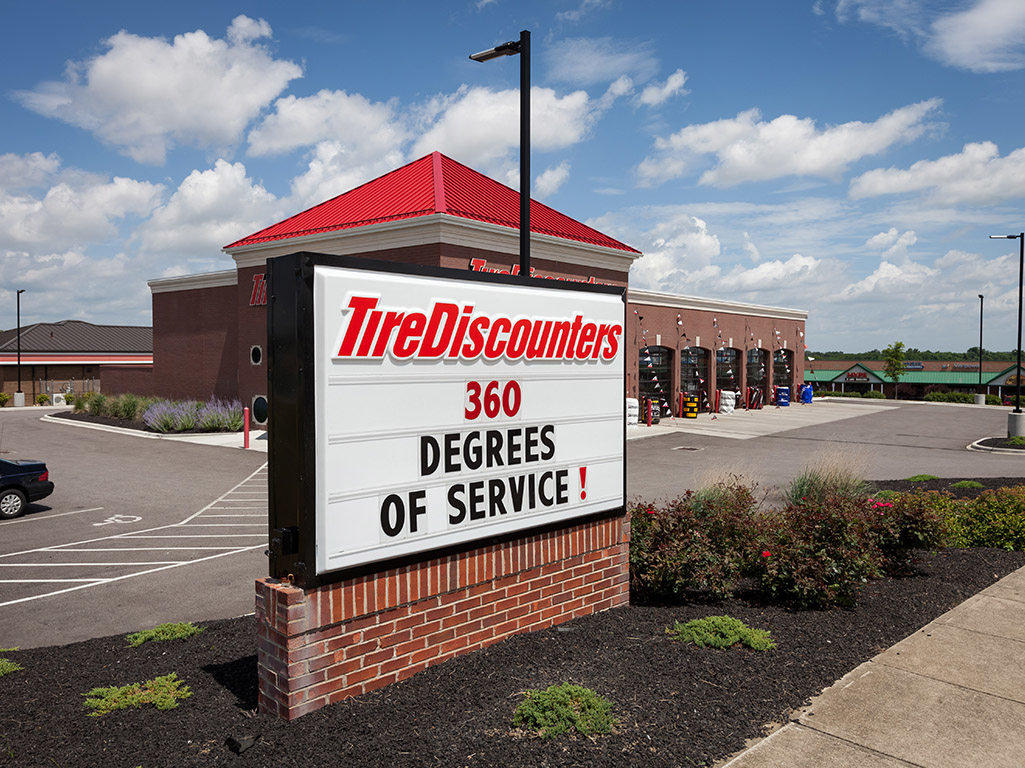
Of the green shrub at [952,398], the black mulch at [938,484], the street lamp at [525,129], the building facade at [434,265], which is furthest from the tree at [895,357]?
the street lamp at [525,129]

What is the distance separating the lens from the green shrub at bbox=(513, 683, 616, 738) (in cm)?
460

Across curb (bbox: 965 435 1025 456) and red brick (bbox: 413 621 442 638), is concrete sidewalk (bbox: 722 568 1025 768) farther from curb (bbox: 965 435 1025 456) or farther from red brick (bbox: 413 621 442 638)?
curb (bbox: 965 435 1025 456)

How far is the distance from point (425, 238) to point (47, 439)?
55.2ft

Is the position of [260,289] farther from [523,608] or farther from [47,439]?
[523,608]

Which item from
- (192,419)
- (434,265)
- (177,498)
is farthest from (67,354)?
(177,498)

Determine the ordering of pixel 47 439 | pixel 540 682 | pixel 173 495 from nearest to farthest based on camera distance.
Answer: pixel 540 682
pixel 173 495
pixel 47 439

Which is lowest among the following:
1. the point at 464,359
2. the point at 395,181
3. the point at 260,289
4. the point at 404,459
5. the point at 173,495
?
the point at 173,495

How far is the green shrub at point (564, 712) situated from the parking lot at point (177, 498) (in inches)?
197

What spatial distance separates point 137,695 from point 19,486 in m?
11.5

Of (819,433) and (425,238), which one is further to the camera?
(819,433)

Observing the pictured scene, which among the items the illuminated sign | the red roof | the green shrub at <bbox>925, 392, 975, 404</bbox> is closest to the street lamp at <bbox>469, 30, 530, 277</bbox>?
the illuminated sign

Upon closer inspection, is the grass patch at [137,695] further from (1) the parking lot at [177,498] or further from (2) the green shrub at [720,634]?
(2) the green shrub at [720,634]

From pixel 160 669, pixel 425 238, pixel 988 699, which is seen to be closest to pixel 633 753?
pixel 988 699

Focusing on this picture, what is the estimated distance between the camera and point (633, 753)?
4379 millimetres
